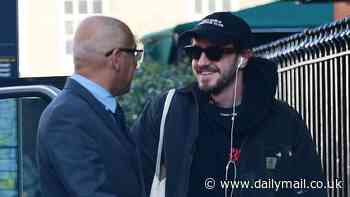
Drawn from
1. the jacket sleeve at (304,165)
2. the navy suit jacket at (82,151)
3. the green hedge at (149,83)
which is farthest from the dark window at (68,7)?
the navy suit jacket at (82,151)

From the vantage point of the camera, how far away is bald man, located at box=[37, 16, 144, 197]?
12.8ft

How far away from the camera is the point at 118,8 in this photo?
43.7ft

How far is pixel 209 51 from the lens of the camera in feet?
16.5

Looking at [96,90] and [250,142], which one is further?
[250,142]

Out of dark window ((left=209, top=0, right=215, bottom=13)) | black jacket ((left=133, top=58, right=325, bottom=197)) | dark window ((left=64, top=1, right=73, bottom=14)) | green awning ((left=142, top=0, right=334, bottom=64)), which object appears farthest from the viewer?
dark window ((left=209, top=0, right=215, bottom=13))

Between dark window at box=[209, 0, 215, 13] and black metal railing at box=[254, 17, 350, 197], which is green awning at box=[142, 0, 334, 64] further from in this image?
dark window at box=[209, 0, 215, 13]

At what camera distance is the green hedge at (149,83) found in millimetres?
13578

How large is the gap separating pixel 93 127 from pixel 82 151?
0.11 m

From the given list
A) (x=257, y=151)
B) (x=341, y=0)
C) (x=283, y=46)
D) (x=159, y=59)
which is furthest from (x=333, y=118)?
(x=159, y=59)

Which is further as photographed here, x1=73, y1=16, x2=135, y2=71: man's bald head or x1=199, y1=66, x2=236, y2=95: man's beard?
x1=199, y1=66, x2=236, y2=95: man's beard

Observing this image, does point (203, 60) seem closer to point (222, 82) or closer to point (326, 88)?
point (222, 82)

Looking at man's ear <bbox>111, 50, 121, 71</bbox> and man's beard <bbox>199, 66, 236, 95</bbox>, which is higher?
man's ear <bbox>111, 50, 121, 71</bbox>

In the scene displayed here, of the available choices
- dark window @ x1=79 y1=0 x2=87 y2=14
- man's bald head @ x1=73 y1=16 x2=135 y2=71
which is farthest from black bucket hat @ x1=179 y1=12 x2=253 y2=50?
dark window @ x1=79 y1=0 x2=87 y2=14

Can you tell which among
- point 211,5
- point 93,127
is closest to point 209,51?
point 93,127
